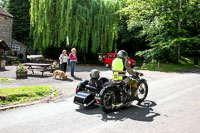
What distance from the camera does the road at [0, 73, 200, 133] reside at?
14.2ft

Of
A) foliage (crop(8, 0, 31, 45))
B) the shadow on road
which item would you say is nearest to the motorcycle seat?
the shadow on road

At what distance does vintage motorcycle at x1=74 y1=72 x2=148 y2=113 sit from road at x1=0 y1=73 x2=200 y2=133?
0.24m

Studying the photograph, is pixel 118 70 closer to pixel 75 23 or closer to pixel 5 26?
pixel 75 23

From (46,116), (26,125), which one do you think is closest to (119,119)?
(46,116)

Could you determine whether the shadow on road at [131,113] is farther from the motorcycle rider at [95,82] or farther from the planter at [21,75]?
the planter at [21,75]

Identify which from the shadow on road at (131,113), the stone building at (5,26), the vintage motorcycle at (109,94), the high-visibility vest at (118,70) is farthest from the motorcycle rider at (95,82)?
the stone building at (5,26)

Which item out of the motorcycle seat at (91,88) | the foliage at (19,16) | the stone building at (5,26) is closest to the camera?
the motorcycle seat at (91,88)

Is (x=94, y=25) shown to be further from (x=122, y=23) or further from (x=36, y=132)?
(x=36, y=132)

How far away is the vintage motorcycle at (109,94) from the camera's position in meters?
5.41

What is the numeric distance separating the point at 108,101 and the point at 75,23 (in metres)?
19.4

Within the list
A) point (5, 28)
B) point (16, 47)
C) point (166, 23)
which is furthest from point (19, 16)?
point (166, 23)

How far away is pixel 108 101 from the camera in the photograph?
5539 millimetres

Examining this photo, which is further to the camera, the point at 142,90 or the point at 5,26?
the point at 5,26

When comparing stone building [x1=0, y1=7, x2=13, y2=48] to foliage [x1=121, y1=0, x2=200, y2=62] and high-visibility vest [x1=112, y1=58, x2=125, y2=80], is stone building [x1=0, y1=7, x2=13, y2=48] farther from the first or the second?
high-visibility vest [x1=112, y1=58, x2=125, y2=80]
